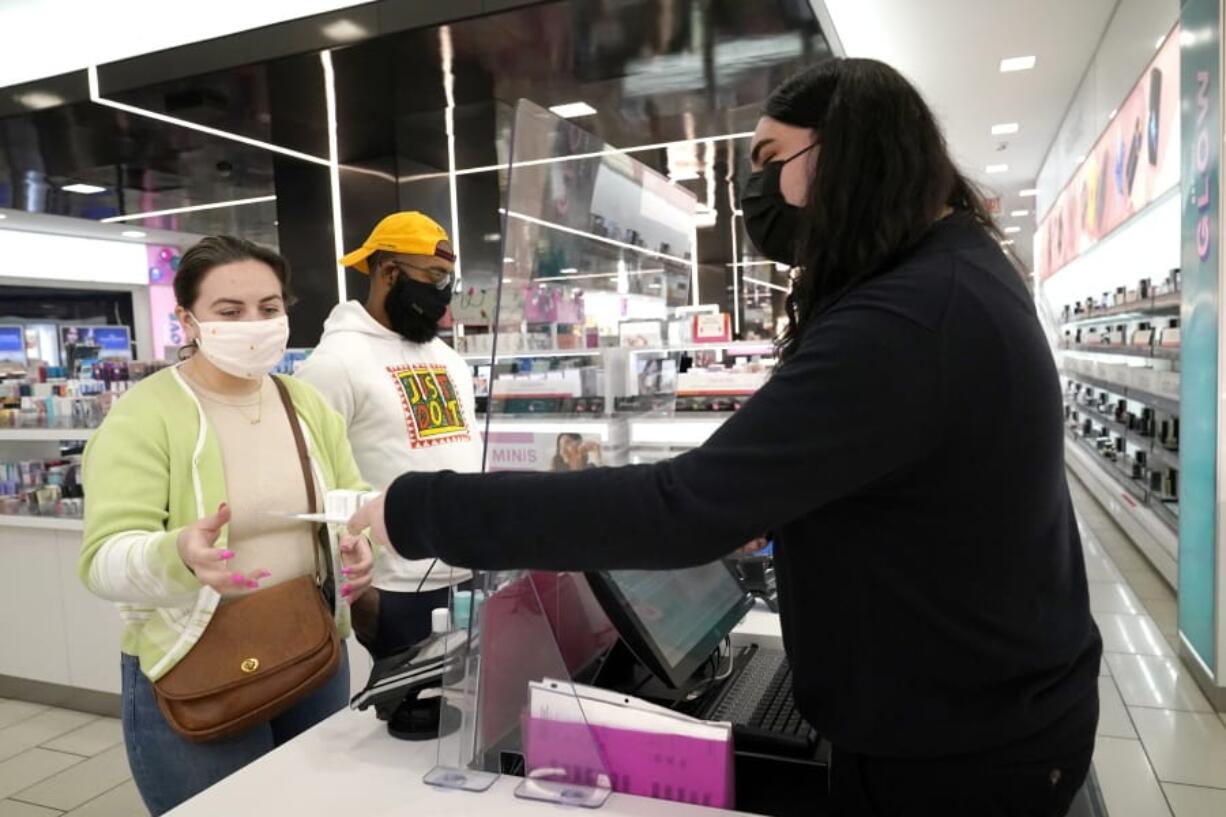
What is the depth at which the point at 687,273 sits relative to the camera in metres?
2.29

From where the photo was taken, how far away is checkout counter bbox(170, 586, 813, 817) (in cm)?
117

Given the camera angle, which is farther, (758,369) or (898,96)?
(758,369)

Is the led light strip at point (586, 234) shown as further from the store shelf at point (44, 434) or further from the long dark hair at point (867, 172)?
the store shelf at point (44, 434)

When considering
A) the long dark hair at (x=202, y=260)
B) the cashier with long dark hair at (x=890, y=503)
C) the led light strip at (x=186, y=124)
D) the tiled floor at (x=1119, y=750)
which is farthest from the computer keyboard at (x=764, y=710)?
the led light strip at (x=186, y=124)

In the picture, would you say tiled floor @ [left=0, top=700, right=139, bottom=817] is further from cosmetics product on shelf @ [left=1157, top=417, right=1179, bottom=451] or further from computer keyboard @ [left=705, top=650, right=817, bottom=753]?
cosmetics product on shelf @ [left=1157, top=417, right=1179, bottom=451]

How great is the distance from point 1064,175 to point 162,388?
10.4 meters

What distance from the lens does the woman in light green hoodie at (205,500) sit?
1.48 metres

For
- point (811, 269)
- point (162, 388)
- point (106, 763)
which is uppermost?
point (811, 269)

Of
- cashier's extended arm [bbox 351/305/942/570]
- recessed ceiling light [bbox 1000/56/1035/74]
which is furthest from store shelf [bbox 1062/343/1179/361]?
cashier's extended arm [bbox 351/305/942/570]

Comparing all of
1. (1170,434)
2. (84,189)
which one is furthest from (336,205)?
(1170,434)

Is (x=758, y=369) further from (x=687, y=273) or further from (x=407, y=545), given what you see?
(x=407, y=545)

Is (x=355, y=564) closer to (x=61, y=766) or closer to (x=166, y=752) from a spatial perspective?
(x=166, y=752)

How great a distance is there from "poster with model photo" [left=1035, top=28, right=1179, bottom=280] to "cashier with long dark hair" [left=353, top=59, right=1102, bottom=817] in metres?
4.85

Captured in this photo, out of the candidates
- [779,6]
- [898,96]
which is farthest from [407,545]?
[779,6]
